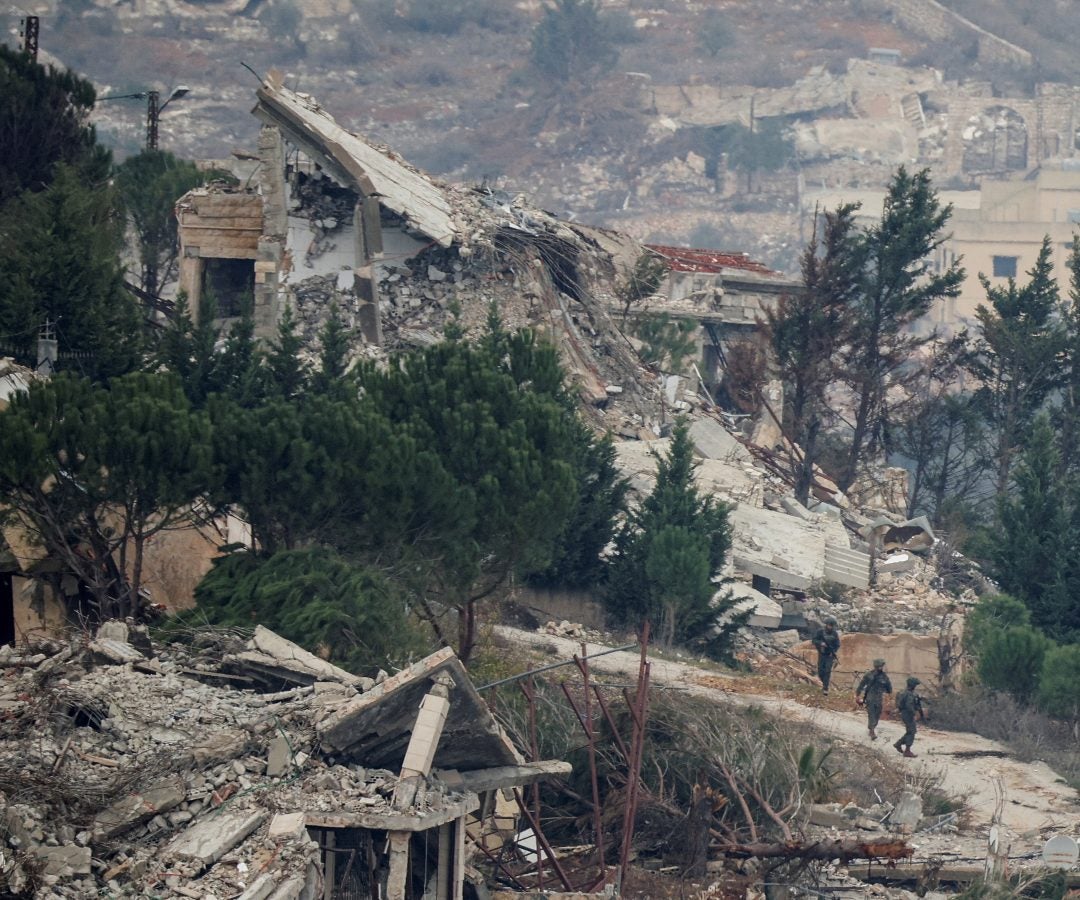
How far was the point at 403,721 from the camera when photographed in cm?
1298

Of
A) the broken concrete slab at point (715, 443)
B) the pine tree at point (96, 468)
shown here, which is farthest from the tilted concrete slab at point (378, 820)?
the broken concrete slab at point (715, 443)

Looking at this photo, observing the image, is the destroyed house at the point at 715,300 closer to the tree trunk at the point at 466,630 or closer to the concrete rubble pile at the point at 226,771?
the tree trunk at the point at 466,630

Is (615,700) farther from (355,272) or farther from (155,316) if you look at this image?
(155,316)

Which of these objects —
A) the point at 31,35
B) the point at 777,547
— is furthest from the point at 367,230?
the point at 777,547

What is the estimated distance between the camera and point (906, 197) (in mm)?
37375

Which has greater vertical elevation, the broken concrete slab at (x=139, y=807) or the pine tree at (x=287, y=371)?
the pine tree at (x=287, y=371)

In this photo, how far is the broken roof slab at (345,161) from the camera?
29.2 m

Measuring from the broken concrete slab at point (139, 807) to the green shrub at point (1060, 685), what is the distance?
12189 millimetres

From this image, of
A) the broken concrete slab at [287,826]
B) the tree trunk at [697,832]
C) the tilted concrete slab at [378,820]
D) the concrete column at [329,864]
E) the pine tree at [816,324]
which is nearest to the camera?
the broken concrete slab at [287,826]

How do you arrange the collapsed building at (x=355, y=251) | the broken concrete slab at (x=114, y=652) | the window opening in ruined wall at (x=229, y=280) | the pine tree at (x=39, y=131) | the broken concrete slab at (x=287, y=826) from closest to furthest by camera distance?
the broken concrete slab at (x=287, y=826)
the broken concrete slab at (x=114, y=652)
the pine tree at (x=39, y=131)
the collapsed building at (x=355, y=251)
the window opening in ruined wall at (x=229, y=280)

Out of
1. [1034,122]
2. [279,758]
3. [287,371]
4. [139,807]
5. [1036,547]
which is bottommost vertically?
[1036,547]

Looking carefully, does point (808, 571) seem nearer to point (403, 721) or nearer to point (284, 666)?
point (284, 666)

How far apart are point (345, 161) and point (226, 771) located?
58.7 ft

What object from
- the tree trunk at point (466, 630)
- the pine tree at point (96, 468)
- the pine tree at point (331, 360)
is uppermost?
the pine tree at point (331, 360)
